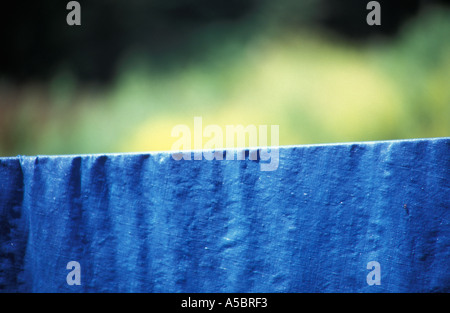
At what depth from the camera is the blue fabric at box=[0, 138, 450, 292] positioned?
1.31 m

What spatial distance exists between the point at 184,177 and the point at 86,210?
1.52 ft

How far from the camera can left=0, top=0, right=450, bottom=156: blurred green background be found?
3.04 meters

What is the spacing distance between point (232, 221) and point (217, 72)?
2.21 m

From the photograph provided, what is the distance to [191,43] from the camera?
349cm

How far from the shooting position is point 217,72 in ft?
11.1

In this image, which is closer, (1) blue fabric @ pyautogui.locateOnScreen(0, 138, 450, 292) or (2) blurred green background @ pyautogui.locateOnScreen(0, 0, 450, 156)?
(1) blue fabric @ pyautogui.locateOnScreen(0, 138, 450, 292)

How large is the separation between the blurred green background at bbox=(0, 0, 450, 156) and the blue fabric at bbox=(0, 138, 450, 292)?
1864 mm

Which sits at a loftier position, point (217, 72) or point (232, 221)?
point (217, 72)

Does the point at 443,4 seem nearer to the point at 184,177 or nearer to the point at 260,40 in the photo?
the point at 260,40

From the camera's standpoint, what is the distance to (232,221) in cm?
145

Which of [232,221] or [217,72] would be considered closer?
[232,221]

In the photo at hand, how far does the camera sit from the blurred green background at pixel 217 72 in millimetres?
3045

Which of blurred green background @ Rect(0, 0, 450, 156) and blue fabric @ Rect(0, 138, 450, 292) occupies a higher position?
blurred green background @ Rect(0, 0, 450, 156)
